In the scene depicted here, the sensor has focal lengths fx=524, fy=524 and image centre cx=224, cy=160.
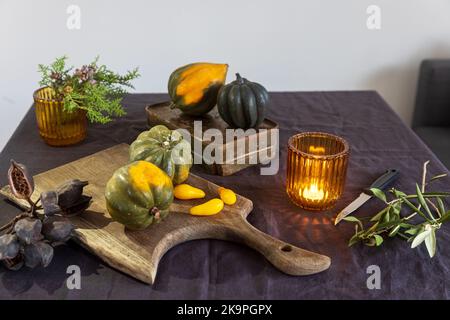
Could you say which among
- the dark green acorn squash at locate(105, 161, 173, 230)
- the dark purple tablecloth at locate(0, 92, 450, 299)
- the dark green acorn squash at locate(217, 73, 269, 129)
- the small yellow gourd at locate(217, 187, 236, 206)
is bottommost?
the dark purple tablecloth at locate(0, 92, 450, 299)

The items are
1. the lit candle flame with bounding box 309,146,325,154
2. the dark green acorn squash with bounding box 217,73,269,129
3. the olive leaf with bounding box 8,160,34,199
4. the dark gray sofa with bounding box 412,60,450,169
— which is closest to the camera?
the olive leaf with bounding box 8,160,34,199

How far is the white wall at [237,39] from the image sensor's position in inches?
87.7

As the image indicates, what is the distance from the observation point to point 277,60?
2.36 meters

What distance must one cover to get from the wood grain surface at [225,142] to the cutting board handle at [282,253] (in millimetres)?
261

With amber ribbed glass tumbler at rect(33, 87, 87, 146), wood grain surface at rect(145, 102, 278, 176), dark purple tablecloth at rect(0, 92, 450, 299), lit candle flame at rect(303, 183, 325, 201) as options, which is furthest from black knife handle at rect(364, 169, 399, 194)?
amber ribbed glass tumbler at rect(33, 87, 87, 146)

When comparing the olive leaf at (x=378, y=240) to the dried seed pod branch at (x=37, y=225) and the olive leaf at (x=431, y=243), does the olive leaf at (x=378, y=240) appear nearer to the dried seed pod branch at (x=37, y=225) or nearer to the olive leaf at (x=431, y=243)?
the olive leaf at (x=431, y=243)

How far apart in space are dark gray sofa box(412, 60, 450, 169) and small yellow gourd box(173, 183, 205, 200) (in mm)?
1333

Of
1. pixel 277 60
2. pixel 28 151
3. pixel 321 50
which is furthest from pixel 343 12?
pixel 28 151

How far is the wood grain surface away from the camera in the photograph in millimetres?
1142

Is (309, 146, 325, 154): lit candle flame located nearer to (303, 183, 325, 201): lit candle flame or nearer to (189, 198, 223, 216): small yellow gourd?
(303, 183, 325, 201): lit candle flame

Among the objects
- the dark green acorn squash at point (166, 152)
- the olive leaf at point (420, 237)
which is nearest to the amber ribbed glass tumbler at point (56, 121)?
the dark green acorn squash at point (166, 152)
